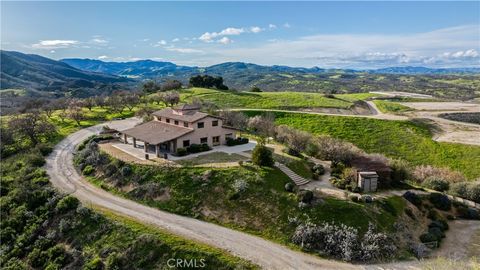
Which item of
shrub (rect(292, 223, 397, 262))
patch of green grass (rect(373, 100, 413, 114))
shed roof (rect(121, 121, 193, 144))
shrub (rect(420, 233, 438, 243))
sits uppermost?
shed roof (rect(121, 121, 193, 144))

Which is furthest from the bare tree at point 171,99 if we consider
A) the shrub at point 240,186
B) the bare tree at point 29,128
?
the shrub at point 240,186

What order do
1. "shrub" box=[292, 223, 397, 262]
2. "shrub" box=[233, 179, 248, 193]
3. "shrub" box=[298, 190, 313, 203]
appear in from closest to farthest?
"shrub" box=[292, 223, 397, 262]
"shrub" box=[298, 190, 313, 203]
"shrub" box=[233, 179, 248, 193]

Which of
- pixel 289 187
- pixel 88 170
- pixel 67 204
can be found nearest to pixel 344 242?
pixel 289 187

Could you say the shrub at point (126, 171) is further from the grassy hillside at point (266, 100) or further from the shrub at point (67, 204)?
the grassy hillside at point (266, 100)

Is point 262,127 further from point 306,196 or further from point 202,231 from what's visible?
point 202,231

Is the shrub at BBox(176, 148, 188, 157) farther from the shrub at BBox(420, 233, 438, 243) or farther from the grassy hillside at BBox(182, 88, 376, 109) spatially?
the grassy hillside at BBox(182, 88, 376, 109)

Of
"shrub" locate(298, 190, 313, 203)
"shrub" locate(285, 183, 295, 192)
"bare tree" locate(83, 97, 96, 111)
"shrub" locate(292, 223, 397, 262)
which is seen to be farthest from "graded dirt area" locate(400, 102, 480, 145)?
"bare tree" locate(83, 97, 96, 111)

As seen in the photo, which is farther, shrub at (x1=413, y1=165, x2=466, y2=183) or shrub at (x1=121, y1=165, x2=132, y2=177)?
shrub at (x1=413, y1=165, x2=466, y2=183)
